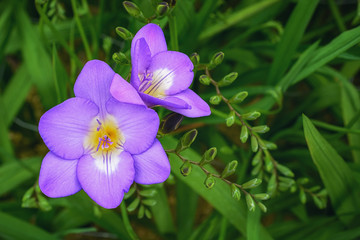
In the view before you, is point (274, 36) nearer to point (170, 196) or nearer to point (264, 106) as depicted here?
point (264, 106)

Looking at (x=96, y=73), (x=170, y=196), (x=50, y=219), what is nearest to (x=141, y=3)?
(x=96, y=73)

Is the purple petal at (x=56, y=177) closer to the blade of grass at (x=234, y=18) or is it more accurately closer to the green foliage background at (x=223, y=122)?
the green foliage background at (x=223, y=122)

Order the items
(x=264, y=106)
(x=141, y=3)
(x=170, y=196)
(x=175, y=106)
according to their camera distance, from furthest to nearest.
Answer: (x=170, y=196) → (x=264, y=106) → (x=141, y=3) → (x=175, y=106)

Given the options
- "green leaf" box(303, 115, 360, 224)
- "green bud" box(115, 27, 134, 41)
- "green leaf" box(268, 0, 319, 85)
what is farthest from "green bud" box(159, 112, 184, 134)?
"green leaf" box(268, 0, 319, 85)

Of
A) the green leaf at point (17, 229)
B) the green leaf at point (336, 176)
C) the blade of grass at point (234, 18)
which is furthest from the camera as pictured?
the blade of grass at point (234, 18)

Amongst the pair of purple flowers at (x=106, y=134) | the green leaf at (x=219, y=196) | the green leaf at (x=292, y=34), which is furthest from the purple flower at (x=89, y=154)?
the green leaf at (x=292, y=34)

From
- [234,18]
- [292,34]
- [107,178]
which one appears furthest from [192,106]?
[234,18]

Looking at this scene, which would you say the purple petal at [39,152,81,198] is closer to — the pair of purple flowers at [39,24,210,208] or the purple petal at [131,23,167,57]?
the pair of purple flowers at [39,24,210,208]
